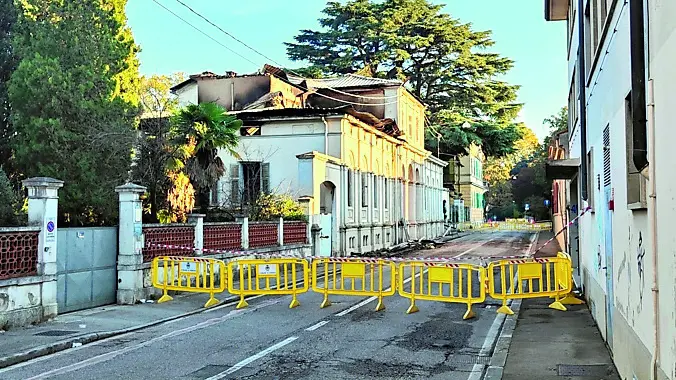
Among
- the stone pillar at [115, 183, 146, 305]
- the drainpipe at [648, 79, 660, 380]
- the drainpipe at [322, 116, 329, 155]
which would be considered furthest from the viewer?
the drainpipe at [322, 116, 329, 155]

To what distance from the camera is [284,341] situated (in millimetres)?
11688

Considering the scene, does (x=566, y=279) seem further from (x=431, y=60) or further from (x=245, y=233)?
(x=431, y=60)

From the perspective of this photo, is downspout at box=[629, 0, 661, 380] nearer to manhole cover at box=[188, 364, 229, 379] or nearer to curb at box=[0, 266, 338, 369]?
manhole cover at box=[188, 364, 229, 379]

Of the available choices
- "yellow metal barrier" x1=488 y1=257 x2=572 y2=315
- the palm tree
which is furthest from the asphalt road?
the palm tree

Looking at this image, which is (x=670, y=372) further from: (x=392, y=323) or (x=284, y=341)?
(x=392, y=323)

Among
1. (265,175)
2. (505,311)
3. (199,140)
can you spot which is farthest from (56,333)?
(265,175)

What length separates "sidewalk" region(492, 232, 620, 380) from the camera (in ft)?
30.5

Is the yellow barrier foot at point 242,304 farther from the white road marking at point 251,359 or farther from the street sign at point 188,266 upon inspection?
the white road marking at point 251,359

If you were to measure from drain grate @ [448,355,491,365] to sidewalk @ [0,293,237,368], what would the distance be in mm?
5935

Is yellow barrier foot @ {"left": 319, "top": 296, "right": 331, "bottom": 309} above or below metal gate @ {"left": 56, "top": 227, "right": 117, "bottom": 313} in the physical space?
A: below

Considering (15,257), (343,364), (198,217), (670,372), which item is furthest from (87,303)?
(670,372)

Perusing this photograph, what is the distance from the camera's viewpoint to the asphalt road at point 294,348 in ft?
30.9

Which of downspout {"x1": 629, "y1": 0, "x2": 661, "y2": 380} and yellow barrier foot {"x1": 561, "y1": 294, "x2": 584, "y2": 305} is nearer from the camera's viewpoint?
downspout {"x1": 629, "y1": 0, "x2": 661, "y2": 380}

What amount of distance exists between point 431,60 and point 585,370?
155 ft
